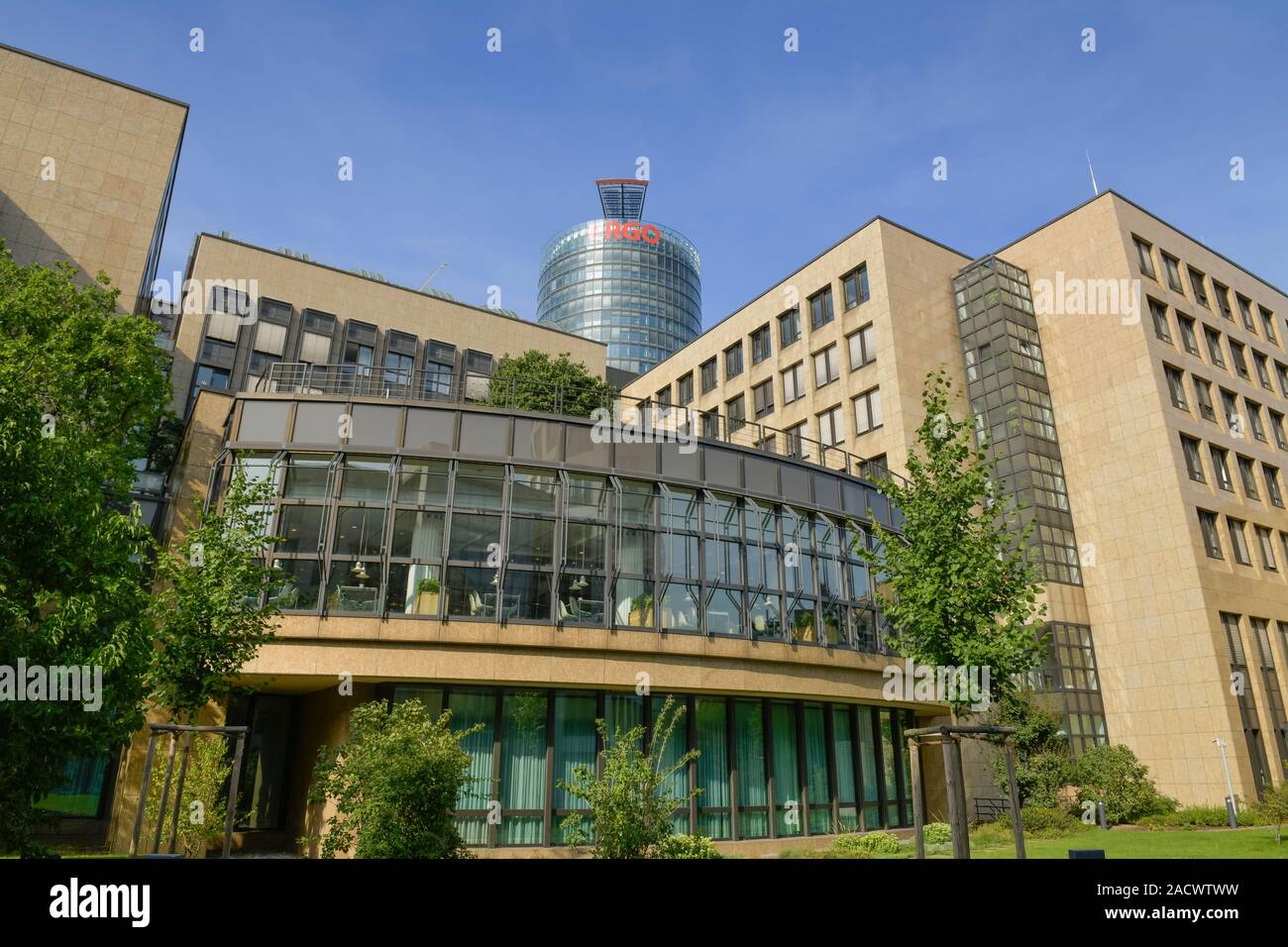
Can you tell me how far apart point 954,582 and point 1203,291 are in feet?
163

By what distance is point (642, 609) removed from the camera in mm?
23375

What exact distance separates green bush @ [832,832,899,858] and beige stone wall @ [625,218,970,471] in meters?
23.5

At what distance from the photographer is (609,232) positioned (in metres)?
184

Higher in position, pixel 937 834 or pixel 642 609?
pixel 642 609

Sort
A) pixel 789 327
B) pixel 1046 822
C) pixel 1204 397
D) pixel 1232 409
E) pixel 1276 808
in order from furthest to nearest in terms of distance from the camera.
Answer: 1. pixel 789 327
2. pixel 1232 409
3. pixel 1204 397
4. pixel 1046 822
5. pixel 1276 808

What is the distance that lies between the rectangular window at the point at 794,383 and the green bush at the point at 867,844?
109 feet

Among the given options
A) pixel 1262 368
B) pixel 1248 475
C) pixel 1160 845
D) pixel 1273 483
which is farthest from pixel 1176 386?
pixel 1160 845

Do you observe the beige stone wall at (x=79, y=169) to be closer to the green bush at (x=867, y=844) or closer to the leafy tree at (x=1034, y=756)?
the green bush at (x=867, y=844)

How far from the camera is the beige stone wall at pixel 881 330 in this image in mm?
46219

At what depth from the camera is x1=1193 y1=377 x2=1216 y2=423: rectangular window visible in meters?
48.4

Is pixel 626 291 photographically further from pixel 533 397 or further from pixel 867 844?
pixel 867 844

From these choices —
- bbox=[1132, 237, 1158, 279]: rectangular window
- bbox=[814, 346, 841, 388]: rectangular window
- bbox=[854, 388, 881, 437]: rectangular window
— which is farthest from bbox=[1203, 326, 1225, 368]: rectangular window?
bbox=[814, 346, 841, 388]: rectangular window

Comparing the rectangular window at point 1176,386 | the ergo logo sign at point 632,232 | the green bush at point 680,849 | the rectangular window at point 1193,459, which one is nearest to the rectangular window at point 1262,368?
the rectangular window at point 1176,386

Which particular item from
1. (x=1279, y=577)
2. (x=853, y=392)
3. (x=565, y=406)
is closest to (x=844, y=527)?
(x=565, y=406)
